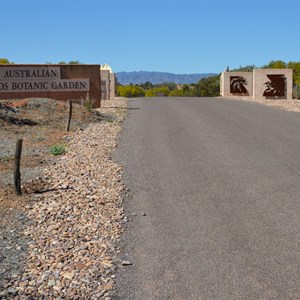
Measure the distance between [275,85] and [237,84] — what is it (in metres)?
4.85

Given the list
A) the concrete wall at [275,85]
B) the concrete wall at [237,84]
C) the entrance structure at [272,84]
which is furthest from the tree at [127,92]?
the concrete wall at [275,85]

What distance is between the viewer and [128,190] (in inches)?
408

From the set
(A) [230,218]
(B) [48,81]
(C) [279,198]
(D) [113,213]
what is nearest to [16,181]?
(D) [113,213]

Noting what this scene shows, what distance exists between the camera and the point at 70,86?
30.2 meters

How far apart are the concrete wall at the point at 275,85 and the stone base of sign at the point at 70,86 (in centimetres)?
2134

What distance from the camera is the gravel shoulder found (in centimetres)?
598

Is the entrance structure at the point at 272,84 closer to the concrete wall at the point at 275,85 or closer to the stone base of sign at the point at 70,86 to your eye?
the concrete wall at the point at 275,85

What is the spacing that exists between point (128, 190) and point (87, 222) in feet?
7.26

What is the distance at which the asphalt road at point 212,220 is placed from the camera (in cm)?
593

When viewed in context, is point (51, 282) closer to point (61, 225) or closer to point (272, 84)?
point (61, 225)

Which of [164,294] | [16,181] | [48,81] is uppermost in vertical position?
[48,81]

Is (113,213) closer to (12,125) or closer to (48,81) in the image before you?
(12,125)

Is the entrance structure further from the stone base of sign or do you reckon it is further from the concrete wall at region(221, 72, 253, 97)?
the stone base of sign

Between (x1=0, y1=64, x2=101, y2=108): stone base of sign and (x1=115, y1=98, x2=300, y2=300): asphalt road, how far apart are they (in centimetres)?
1439
